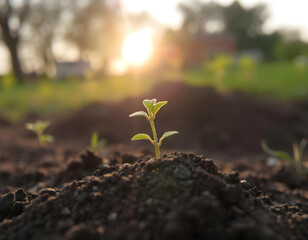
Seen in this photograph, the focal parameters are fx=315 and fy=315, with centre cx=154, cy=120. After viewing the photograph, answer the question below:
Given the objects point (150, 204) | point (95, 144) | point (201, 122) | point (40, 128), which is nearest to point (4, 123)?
point (40, 128)

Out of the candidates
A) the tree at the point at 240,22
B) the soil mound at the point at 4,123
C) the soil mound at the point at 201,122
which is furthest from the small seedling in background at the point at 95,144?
the tree at the point at 240,22

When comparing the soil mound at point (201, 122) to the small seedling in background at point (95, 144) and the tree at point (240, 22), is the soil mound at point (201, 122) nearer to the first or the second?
the small seedling in background at point (95, 144)

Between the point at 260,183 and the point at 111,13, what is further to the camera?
the point at 111,13

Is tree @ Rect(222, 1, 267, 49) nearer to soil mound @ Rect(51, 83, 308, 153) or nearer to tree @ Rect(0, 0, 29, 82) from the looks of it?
tree @ Rect(0, 0, 29, 82)

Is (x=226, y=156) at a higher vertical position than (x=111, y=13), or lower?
lower

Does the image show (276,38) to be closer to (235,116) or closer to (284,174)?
(235,116)

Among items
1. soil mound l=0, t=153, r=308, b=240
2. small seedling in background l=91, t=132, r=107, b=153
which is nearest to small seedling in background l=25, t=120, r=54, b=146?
small seedling in background l=91, t=132, r=107, b=153

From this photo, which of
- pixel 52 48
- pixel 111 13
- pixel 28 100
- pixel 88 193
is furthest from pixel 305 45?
pixel 88 193

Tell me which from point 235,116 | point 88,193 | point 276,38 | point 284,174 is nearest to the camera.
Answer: point 88,193
